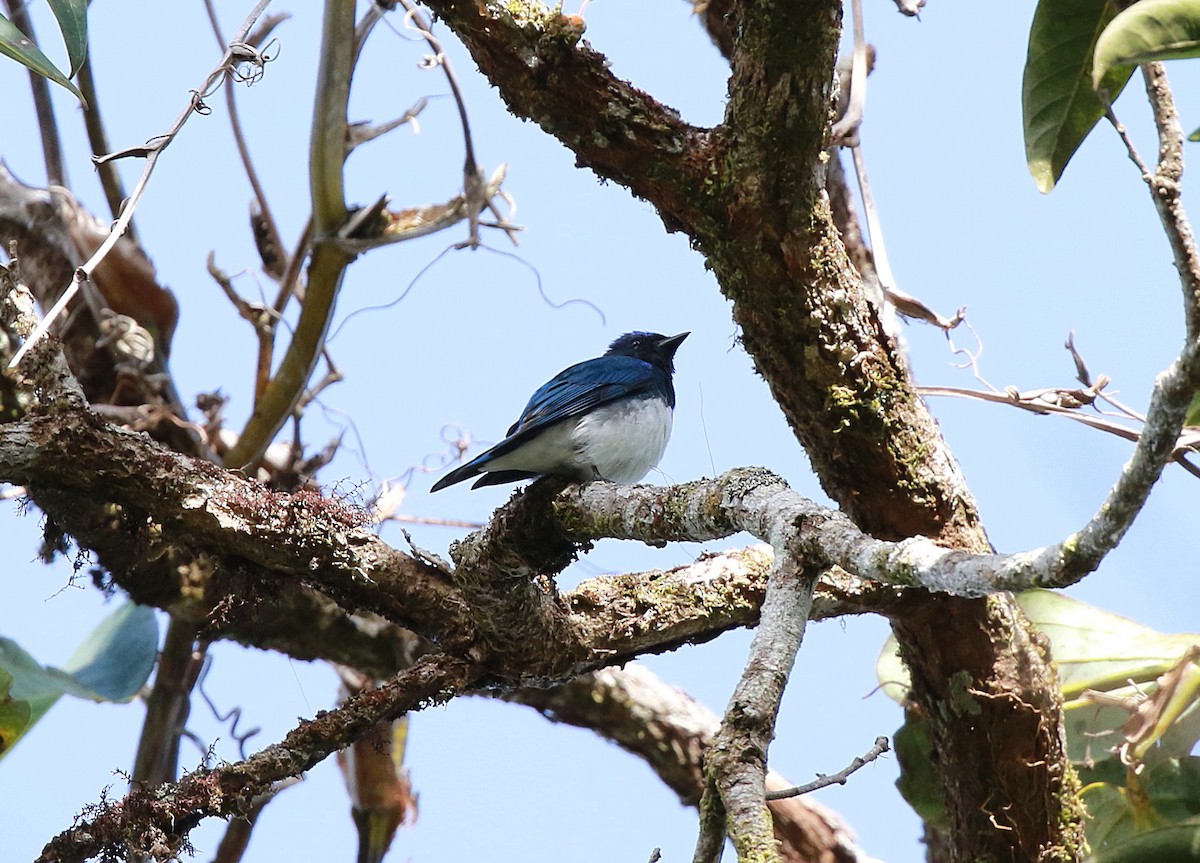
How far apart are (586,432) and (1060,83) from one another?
1872 millimetres

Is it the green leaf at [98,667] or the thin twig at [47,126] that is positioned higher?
the thin twig at [47,126]

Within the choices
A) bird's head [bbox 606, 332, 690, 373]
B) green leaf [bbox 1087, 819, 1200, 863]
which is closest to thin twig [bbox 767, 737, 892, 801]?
green leaf [bbox 1087, 819, 1200, 863]

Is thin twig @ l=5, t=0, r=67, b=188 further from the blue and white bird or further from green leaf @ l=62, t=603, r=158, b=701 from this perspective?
the blue and white bird

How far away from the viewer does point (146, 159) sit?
9.57 feet

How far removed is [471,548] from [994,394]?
64.7 inches

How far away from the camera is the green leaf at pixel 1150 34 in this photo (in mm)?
1924

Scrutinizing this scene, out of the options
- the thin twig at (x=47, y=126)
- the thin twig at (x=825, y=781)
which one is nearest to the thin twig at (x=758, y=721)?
the thin twig at (x=825, y=781)

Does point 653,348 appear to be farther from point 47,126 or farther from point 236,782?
point 236,782

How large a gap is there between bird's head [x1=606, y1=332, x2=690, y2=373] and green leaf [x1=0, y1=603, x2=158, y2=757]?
240 centimetres

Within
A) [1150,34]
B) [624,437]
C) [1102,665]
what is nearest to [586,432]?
[624,437]

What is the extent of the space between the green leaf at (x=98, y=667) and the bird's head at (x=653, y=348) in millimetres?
2396

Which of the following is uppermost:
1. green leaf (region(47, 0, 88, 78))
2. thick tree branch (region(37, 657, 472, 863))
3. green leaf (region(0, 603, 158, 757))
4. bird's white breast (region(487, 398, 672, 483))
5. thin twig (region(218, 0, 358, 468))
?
thin twig (region(218, 0, 358, 468))

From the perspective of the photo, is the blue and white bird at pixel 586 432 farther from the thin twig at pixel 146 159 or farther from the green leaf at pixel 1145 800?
the green leaf at pixel 1145 800

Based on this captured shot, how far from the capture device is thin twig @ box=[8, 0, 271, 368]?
2819 mm
